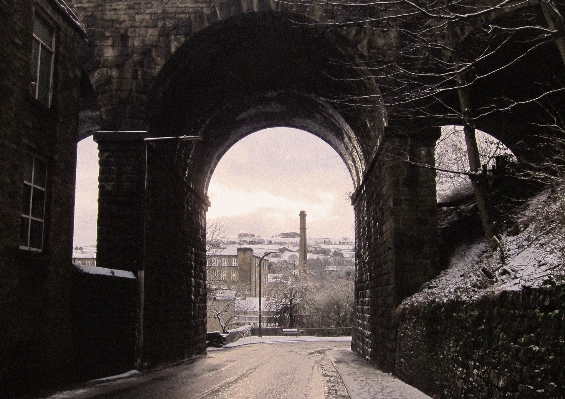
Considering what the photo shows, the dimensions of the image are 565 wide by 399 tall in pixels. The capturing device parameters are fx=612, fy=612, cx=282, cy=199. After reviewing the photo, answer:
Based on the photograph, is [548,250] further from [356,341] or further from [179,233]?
[356,341]

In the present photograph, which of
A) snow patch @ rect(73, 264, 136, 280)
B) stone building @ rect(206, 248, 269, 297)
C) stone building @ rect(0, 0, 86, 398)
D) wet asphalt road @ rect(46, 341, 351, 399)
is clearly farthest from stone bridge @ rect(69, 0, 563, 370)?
stone building @ rect(206, 248, 269, 297)

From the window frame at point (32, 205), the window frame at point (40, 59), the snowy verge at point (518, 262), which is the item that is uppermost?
the window frame at point (40, 59)

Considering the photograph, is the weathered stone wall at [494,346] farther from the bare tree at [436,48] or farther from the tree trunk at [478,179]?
the bare tree at [436,48]

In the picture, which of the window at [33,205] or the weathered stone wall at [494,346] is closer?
the weathered stone wall at [494,346]

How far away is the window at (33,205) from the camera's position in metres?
11.4

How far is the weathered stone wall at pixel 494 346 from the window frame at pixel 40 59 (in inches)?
331

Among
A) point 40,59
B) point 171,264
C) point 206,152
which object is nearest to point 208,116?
point 206,152

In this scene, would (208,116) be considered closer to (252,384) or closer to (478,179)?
(252,384)

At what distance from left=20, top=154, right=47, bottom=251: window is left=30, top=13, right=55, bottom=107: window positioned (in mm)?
1349

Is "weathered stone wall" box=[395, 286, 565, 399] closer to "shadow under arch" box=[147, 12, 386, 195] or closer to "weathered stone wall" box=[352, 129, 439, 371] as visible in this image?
"weathered stone wall" box=[352, 129, 439, 371]

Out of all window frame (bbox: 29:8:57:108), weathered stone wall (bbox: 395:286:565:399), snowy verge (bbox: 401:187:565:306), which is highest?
window frame (bbox: 29:8:57:108)

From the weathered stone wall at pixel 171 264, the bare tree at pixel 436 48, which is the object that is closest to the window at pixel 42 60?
the weathered stone wall at pixel 171 264

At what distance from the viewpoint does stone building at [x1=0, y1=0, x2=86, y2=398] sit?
10.3 metres

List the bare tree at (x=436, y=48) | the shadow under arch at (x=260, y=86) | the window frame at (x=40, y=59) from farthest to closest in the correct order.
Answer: the shadow under arch at (x=260, y=86), the bare tree at (x=436, y=48), the window frame at (x=40, y=59)
